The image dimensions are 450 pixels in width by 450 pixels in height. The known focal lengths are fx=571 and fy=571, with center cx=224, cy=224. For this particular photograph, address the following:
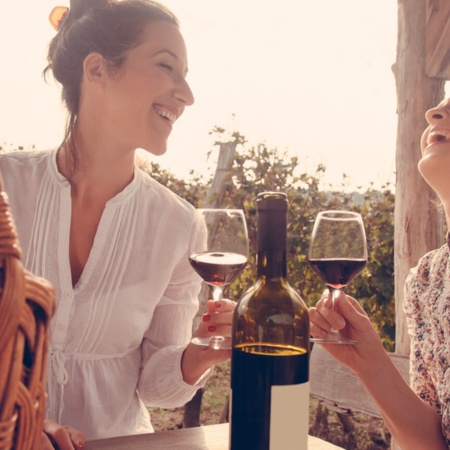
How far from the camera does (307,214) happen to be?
13.7 ft

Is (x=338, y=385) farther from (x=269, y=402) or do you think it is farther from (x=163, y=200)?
(x=269, y=402)

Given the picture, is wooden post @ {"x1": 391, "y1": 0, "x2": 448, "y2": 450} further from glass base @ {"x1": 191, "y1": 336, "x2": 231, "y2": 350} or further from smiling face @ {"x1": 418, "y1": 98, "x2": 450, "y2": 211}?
glass base @ {"x1": 191, "y1": 336, "x2": 231, "y2": 350}

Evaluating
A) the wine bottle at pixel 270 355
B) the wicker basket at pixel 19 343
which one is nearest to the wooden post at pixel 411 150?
the wine bottle at pixel 270 355

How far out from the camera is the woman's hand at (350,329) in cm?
130

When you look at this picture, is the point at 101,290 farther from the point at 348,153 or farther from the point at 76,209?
the point at 348,153

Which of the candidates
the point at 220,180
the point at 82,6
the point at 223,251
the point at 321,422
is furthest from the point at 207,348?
the point at 321,422

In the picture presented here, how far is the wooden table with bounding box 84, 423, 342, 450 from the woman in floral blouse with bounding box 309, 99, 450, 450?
24 centimetres

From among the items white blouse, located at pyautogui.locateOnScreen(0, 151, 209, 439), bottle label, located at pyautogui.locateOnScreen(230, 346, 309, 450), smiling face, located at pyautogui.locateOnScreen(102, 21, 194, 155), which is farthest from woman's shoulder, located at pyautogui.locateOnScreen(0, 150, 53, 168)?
bottle label, located at pyautogui.locateOnScreen(230, 346, 309, 450)

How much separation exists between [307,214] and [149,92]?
243 cm

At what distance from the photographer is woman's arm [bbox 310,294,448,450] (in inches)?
53.2

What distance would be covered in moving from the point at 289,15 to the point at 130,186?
2.68 m

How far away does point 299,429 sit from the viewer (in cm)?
87

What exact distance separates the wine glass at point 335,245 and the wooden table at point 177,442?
0.35m

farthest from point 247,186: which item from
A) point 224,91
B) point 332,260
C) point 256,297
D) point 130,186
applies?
point 256,297
